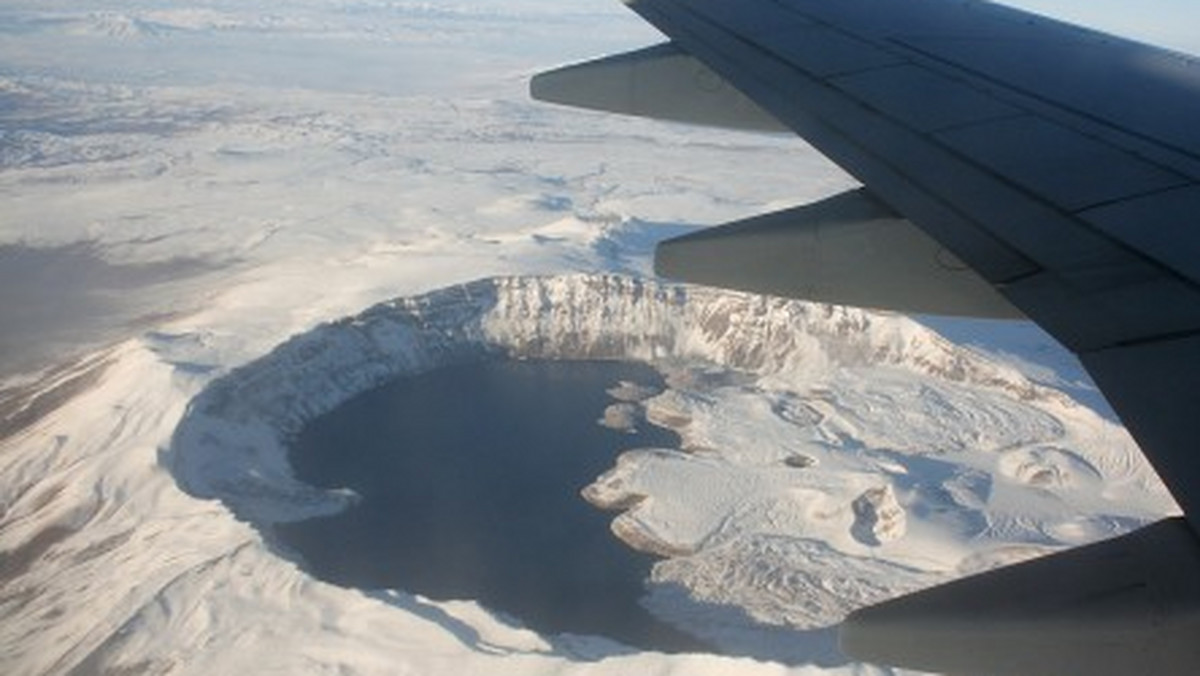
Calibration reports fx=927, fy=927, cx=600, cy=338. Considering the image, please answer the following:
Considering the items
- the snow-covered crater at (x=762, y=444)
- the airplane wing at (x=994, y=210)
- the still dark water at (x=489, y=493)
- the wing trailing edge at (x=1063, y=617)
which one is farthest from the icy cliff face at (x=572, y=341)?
the wing trailing edge at (x=1063, y=617)

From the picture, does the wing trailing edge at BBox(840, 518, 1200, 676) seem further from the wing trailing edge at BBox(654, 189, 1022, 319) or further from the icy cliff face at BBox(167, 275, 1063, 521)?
the icy cliff face at BBox(167, 275, 1063, 521)

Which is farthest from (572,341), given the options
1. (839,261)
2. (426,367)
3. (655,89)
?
(839,261)

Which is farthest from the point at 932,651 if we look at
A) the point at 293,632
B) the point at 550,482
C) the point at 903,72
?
the point at 550,482

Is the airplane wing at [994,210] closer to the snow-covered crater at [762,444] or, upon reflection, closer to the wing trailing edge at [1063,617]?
the wing trailing edge at [1063,617]

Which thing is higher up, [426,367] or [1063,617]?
[1063,617]

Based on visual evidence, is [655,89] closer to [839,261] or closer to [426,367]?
[839,261]

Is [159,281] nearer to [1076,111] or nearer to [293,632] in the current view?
[293,632]
